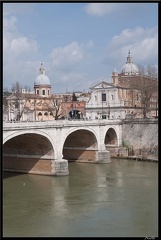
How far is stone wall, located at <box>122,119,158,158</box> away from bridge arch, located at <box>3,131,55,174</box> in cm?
760

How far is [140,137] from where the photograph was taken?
25.1 metres

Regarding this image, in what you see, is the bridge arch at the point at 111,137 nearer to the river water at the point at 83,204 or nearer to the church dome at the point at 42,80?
the river water at the point at 83,204

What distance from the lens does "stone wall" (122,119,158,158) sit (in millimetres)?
24047

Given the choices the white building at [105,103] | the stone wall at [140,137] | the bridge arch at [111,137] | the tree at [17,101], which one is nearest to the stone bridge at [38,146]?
the stone wall at [140,137]

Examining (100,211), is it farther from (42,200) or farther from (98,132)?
(98,132)

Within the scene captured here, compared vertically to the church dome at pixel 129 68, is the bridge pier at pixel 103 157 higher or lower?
lower

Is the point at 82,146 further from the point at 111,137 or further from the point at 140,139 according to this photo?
the point at 140,139

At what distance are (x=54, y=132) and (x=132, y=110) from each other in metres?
18.2

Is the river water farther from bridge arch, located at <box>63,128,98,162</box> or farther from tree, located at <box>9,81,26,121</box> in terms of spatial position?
tree, located at <box>9,81,26,121</box>

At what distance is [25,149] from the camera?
19.5 m

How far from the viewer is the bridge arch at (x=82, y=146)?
23.8 metres

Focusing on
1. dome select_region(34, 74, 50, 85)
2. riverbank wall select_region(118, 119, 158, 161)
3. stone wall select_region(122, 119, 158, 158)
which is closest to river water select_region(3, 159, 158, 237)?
riverbank wall select_region(118, 119, 158, 161)

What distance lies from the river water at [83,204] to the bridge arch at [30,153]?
0.71 meters

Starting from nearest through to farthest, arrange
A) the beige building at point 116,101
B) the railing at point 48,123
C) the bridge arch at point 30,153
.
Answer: the railing at point 48,123
the bridge arch at point 30,153
the beige building at point 116,101
